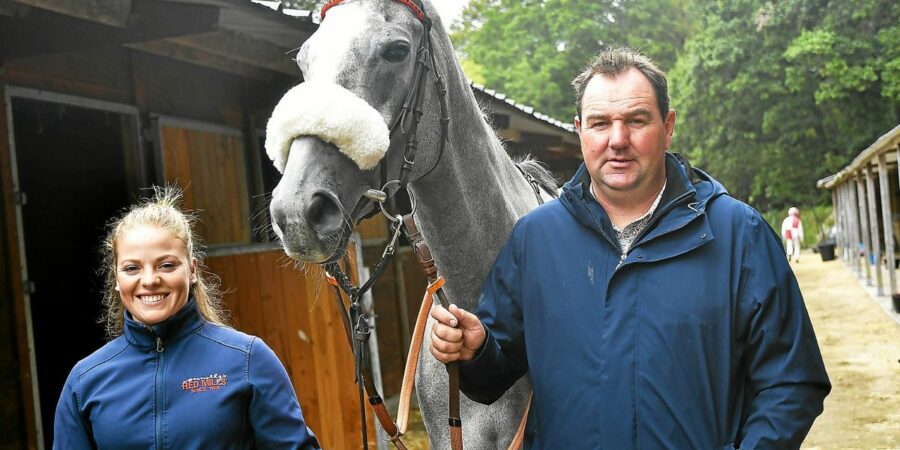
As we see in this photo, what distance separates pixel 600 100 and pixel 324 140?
0.63m

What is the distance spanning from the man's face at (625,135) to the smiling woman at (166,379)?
93 centimetres

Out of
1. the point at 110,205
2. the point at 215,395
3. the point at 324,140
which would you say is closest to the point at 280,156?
the point at 324,140

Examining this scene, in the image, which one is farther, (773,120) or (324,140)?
(773,120)

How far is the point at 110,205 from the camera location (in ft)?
18.8

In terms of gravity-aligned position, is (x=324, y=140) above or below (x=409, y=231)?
above

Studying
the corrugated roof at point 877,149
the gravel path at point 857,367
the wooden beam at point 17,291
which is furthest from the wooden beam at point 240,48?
the corrugated roof at point 877,149

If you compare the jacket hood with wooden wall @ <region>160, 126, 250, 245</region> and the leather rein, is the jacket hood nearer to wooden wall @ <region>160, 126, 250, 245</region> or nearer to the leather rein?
the leather rein

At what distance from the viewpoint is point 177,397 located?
5.92 ft

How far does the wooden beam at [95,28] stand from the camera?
353cm

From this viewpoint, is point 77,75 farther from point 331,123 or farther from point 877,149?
point 877,149

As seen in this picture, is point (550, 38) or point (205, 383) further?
point (550, 38)

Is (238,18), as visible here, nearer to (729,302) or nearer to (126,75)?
(126,75)

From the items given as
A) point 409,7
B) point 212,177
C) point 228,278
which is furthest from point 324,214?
point 212,177

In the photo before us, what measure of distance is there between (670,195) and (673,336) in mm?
332
